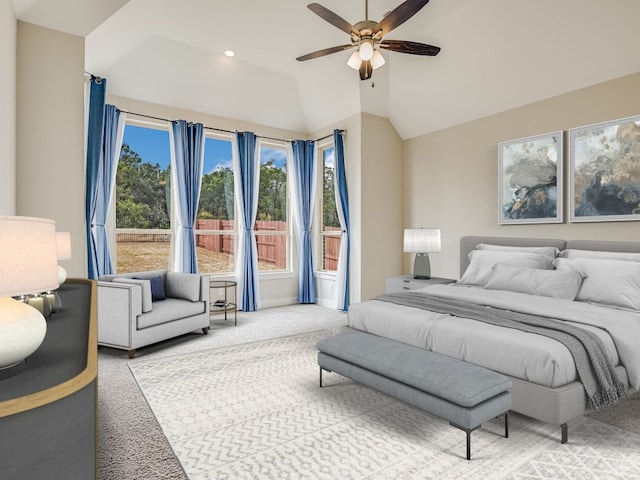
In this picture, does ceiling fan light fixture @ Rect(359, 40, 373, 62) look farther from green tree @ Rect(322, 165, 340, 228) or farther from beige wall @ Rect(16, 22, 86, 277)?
green tree @ Rect(322, 165, 340, 228)

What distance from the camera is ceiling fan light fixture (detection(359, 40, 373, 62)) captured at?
321 centimetres

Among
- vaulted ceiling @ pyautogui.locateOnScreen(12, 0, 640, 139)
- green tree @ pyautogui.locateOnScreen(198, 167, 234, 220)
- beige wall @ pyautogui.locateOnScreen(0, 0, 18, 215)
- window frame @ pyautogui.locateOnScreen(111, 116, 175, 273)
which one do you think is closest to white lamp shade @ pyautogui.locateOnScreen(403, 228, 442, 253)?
vaulted ceiling @ pyautogui.locateOnScreen(12, 0, 640, 139)

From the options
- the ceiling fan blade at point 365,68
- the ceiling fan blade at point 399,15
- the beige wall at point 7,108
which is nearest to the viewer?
the beige wall at point 7,108

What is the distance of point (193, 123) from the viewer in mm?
5445

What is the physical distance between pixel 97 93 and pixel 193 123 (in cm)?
126

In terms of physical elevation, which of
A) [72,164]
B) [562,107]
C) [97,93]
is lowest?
[72,164]

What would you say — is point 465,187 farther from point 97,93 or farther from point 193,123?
point 97,93

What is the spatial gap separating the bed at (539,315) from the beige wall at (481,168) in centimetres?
23

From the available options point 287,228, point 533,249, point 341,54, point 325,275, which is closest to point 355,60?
point 341,54

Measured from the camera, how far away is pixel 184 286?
14.6 ft

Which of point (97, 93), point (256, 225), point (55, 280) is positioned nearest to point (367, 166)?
point (256, 225)

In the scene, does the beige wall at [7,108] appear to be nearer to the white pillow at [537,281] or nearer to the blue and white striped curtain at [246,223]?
the blue and white striped curtain at [246,223]

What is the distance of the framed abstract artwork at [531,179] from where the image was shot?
4266 millimetres

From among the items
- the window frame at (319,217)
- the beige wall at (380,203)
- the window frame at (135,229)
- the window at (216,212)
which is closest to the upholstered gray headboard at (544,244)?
the beige wall at (380,203)
